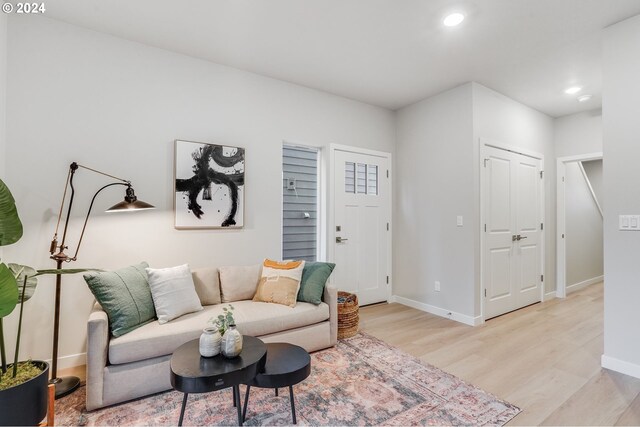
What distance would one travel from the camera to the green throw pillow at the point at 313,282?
2863mm

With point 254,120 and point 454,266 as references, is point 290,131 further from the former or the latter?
point 454,266

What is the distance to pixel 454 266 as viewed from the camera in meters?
3.65

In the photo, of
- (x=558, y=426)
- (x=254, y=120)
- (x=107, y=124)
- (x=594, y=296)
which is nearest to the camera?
(x=558, y=426)

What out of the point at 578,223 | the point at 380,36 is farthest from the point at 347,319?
the point at 578,223

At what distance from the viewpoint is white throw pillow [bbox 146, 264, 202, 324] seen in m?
2.32

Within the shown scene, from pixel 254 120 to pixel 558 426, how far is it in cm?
338

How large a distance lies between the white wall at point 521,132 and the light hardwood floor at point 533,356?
538 millimetres

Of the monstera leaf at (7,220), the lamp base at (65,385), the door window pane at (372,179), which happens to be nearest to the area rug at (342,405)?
the lamp base at (65,385)

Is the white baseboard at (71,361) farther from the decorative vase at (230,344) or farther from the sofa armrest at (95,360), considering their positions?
the decorative vase at (230,344)

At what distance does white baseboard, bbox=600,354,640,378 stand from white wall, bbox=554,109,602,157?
2.98m

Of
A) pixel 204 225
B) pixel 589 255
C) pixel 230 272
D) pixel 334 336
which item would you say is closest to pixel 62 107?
pixel 204 225

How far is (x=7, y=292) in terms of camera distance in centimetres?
146

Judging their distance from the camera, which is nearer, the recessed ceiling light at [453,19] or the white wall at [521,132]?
the recessed ceiling light at [453,19]

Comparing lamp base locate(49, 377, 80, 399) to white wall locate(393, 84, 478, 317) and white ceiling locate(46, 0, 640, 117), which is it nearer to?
white ceiling locate(46, 0, 640, 117)
